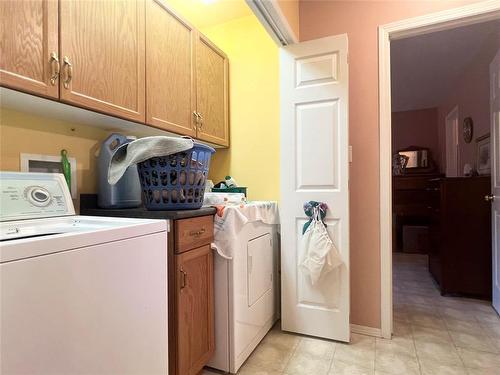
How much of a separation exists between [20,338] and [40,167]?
0.96m

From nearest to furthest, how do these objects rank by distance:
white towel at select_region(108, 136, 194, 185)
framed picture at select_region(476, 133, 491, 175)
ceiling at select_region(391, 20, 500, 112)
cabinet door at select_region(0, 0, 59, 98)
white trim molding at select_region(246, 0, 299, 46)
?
cabinet door at select_region(0, 0, 59, 98) < white towel at select_region(108, 136, 194, 185) < white trim molding at select_region(246, 0, 299, 46) < ceiling at select_region(391, 20, 500, 112) < framed picture at select_region(476, 133, 491, 175)

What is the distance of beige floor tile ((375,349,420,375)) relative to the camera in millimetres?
1561

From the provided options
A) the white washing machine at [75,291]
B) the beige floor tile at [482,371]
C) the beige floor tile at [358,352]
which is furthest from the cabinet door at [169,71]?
the beige floor tile at [482,371]

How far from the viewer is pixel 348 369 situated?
1.57 m

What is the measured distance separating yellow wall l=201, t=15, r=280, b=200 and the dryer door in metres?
0.47

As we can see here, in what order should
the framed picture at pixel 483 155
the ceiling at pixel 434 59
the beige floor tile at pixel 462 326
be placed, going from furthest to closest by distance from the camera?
the framed picture at pixel 483 155 < the ceiling at pixel 434 59 < the beige floor tile at pixel 462 326

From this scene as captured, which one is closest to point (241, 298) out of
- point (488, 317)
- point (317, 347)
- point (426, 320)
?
point (317, 347)

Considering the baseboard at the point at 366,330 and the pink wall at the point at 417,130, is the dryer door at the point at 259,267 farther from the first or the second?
the pink wall at the point at 417,130

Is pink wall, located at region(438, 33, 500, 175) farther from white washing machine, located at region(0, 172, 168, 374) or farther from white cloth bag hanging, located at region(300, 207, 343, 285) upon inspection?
white washing machine, located at region(0, 172, 168, 374)

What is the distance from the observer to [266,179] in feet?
7.43

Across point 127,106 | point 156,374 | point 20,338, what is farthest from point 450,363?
point 127,106

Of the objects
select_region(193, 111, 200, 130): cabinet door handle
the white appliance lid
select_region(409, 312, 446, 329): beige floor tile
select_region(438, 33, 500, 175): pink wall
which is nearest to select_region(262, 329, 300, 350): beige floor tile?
select_region(409, 312, 446, 329): beige floor tile

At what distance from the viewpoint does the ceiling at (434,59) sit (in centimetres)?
269

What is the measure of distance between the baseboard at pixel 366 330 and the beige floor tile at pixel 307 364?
0.40 meters
